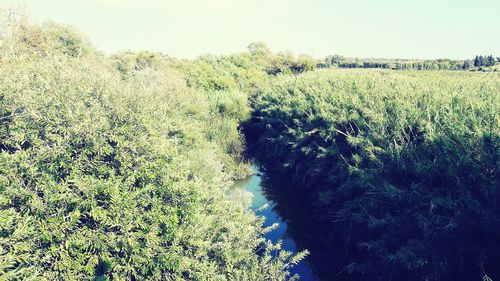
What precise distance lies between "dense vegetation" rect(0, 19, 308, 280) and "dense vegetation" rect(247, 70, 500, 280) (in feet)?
14.7

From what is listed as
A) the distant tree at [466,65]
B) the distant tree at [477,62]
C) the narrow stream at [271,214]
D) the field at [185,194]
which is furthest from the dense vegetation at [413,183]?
the distant tree at [466,65]

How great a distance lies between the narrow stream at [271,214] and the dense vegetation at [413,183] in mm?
1471

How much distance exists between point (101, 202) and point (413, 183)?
427 inches

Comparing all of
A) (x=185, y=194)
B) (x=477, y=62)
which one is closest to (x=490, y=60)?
(x=477, y=62)

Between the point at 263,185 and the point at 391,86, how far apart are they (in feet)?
42.6

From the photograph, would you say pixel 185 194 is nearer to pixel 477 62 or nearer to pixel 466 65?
pixel 477 62

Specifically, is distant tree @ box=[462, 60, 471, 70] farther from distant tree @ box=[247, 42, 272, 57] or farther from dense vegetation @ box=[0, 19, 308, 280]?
dense vegetation @ box=[0, 19, 308, 280]

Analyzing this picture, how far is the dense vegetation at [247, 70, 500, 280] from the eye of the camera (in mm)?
10266

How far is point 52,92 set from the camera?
42.5ft

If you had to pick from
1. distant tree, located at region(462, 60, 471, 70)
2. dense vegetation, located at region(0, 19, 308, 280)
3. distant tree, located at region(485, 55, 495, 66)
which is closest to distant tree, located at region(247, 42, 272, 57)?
distant tree, located at region(462, 60, 471, 70)

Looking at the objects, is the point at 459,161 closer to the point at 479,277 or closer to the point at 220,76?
the point at 479,277

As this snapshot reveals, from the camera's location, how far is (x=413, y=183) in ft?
39.8

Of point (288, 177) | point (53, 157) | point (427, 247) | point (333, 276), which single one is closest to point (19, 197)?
point (53, 157)

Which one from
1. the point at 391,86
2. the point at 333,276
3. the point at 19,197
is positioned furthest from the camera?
the point at 391,86
